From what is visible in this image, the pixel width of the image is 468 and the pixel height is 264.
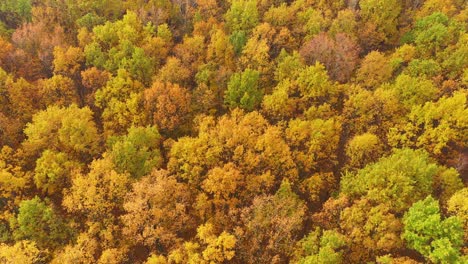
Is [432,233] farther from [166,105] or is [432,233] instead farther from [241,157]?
[166,105]

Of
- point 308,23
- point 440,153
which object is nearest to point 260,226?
point 440,153

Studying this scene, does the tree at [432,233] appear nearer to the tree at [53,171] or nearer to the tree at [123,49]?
the tree at [53,171]

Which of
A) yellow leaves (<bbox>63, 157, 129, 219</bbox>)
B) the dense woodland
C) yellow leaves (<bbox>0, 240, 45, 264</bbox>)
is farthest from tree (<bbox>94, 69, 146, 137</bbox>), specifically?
yellow leaves (<bbox>0, 240, 45, 264</bbox>)

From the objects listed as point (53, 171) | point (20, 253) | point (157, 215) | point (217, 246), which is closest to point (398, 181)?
point (217, 246)

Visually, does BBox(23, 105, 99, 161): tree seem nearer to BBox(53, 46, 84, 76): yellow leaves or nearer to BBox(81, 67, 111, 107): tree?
BBox(81, 67, 111, 107): tree

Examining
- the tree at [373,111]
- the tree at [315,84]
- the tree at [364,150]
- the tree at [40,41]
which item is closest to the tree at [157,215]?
the tree at [364,150]

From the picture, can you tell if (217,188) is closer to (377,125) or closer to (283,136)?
(283,136)

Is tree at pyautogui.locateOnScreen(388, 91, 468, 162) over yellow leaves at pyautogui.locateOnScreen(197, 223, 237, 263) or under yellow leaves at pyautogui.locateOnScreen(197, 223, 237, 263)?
over
